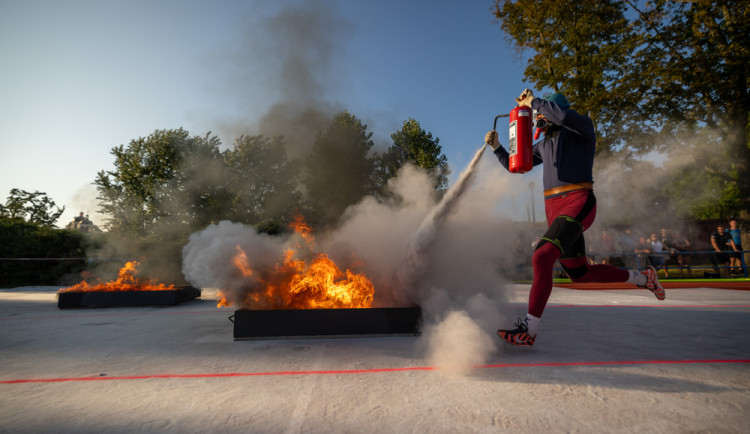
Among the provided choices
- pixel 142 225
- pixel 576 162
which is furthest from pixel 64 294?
pixel 142 225

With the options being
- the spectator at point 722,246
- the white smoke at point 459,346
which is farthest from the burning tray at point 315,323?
the spectator at point 722,246

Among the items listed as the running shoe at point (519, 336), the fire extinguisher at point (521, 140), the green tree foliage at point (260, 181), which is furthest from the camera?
the green tree foliage at point (260, 181)

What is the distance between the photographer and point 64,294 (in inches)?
284

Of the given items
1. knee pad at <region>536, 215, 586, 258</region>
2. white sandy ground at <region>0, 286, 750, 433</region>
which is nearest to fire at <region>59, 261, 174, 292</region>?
white sandy ground at <region>0, 286, 750, 433</region>

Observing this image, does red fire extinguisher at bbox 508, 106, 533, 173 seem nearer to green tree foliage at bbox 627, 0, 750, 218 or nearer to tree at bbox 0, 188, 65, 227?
green tree foliage at bbox 627, 0, 750, 218

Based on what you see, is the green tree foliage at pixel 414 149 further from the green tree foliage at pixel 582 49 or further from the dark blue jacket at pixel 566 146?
the dark blue jacket at pixel 566 146

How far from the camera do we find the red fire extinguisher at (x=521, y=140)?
339 cm

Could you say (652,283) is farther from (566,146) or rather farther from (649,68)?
→ (649,68)

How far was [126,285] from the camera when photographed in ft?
26.5

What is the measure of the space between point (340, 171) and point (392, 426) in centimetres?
3101

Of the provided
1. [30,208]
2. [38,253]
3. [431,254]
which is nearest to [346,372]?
[431,254]

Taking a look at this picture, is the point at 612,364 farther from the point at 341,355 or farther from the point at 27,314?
the point at 27,314

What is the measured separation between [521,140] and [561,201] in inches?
27.9

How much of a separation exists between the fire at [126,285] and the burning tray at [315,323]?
505cm
